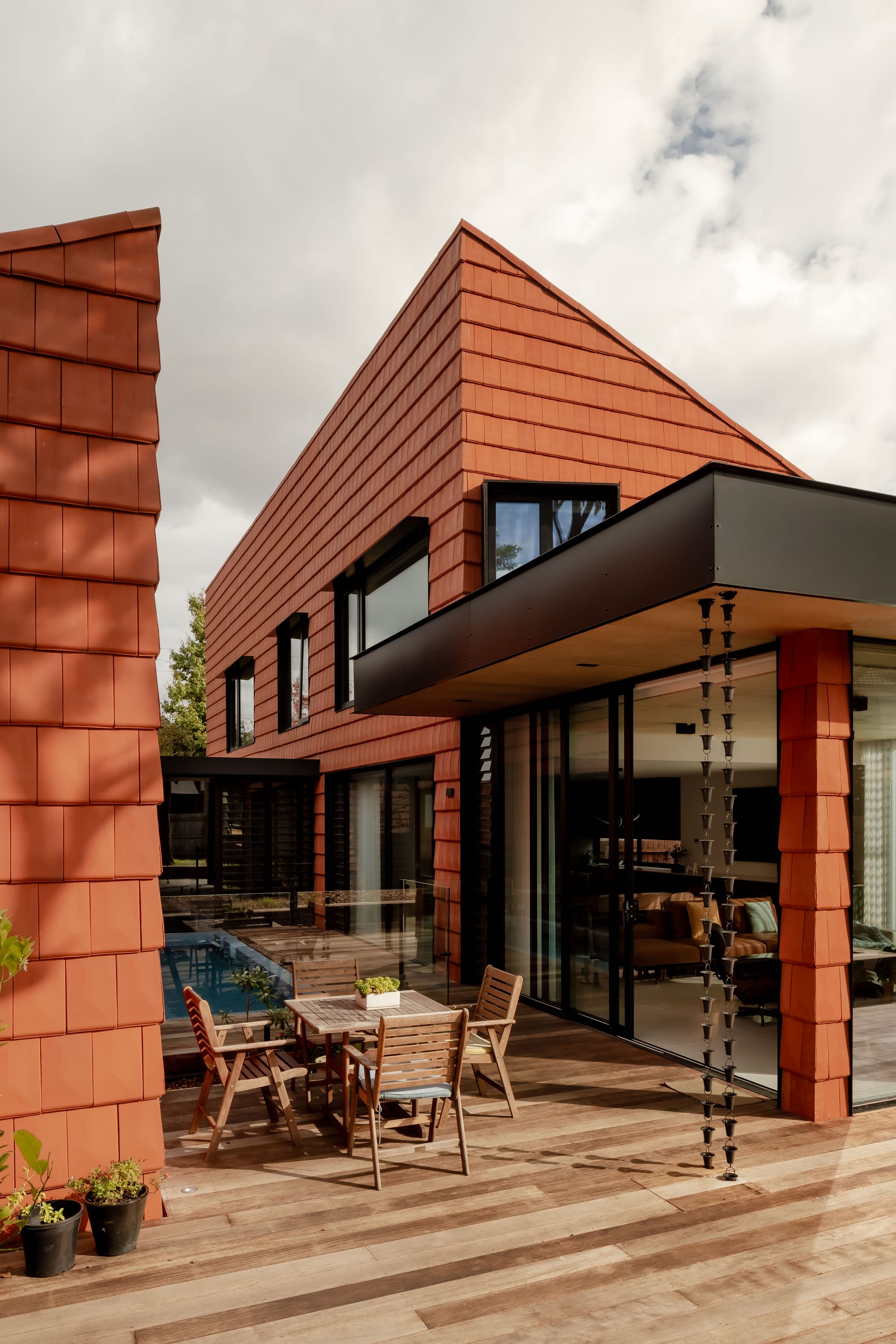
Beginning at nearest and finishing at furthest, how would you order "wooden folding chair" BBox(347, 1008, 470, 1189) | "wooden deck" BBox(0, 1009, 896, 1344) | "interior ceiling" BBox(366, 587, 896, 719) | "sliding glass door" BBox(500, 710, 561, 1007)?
"wooden deck" BBox(0, 1009, 896, 1344), "wooden folding chair" BBox(347, 1008, 470, 1189), "interior ceiling" BBox(366, 587, 896, 719), "sliding glass door" BBox(500, 710, 561, 1007)

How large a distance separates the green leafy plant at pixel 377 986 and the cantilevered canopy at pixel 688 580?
218cm

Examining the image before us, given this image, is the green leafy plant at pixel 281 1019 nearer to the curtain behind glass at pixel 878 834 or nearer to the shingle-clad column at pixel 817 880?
the shingle-clad column at pixel 817 880

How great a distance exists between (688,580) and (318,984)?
4165mm

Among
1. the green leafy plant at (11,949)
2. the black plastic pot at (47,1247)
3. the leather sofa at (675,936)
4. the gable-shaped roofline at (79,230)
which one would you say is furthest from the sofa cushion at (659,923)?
the gable-shaped roofline at (79,230)

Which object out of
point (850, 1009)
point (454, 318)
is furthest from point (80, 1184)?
point (454, 318)

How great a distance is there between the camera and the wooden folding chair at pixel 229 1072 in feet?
15.9

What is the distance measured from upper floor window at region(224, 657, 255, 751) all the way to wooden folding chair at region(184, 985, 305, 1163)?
1514 cm

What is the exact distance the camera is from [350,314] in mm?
22750

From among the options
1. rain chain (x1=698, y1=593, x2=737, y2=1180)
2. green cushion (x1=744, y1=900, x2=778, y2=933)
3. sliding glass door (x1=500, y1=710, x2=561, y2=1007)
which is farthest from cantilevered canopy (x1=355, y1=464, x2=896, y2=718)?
green cushion (x1=744, y1=900, x2=778, y2=933)

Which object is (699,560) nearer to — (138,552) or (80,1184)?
(138,552)

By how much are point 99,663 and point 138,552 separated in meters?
0.54

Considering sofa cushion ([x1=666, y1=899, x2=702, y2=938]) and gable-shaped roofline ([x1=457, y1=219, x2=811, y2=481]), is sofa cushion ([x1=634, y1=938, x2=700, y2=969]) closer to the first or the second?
sofa cushion ([x1=666, y1=899, x2=702, y2=938])

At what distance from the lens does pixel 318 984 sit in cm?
669

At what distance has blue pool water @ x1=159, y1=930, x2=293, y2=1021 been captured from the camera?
7.69 meters
